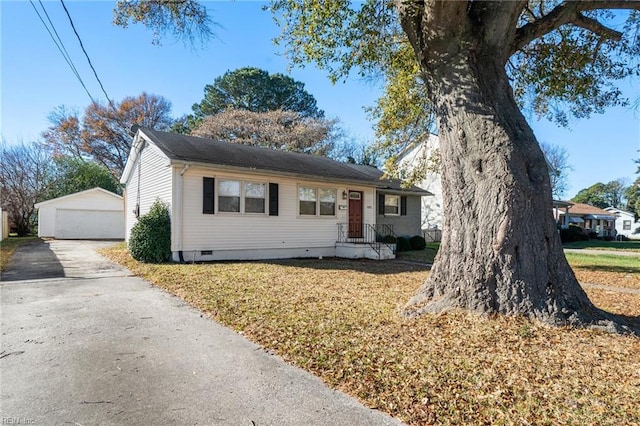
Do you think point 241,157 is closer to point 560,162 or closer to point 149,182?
point 149,182

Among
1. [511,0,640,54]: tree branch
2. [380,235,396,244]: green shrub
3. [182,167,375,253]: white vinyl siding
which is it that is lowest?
[380,235,396,244]: green shrub

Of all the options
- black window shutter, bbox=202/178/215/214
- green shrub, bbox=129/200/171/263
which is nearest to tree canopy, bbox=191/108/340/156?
black window shutter, bbox=202/178/215/214

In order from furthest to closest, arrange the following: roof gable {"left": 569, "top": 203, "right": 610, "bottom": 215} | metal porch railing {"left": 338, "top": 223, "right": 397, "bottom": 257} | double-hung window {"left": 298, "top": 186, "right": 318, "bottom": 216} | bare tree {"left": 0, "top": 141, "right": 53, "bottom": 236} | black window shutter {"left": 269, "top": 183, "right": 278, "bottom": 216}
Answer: roof gable {"left": 569, "top": 203, "right": 610, "bottom": 215} → bare tree {"left": 0, "top": 141, "right": 53, "bottom": 236} → metal porch railing {"left": 338, "top": 223, "right": 397, "bottom": 257} → double-hung window {"left": 298, "top": 186, "right": 318, "bottom": 216} → black window shutter {"left": 269, "top": 183, "right": 278, "bottom": 216}

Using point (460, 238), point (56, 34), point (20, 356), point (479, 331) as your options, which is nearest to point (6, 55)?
point (56, 34)

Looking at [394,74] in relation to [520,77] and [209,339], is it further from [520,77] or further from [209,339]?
[209,339]

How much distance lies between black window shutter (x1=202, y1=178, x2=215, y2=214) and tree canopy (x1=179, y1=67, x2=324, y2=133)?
20.9 m

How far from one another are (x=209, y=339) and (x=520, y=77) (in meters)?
9.27

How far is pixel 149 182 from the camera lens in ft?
44.8

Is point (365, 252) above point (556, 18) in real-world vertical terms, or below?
below

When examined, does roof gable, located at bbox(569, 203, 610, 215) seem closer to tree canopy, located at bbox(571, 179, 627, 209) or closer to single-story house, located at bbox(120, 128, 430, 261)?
tree canopy, located at bbox(571, 179, 627, 209)

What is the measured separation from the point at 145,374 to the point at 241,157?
10504mm

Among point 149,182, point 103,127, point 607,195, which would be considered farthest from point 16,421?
point 607,195

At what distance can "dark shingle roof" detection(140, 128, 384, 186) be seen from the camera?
38.4 feet

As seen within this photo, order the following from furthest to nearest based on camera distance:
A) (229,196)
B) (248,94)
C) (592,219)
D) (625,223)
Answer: (625,223) < (592,219) < (248,94) < (229,196)
